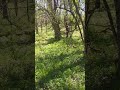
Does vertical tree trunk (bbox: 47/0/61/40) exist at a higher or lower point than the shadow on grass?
higher

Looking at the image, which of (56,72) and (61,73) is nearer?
(61,73)

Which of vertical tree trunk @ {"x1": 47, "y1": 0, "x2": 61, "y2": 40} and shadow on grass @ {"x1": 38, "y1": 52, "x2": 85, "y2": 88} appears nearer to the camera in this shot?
shadow on grass @ {"x1": 38, "y1": 52, "x2": 85, "y2": 88}

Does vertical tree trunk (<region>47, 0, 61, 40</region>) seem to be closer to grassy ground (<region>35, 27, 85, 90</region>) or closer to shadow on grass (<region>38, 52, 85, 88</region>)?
grassy ground (<region>35, 27, 85, 90</region>)

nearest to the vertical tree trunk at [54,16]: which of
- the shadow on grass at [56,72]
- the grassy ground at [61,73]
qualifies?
the grassy ground at [61,73]

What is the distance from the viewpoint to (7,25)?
6164 millimetres

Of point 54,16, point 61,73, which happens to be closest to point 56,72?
point 61,73

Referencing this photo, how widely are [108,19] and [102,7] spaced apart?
0.28m

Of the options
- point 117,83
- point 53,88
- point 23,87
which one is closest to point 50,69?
point 53,88

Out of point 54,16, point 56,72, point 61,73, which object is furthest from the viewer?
point 54,16

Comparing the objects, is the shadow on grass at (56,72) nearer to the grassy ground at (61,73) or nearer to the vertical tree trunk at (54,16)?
the grassy ground at (61,73)

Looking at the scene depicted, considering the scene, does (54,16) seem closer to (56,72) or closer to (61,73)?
(56,72)

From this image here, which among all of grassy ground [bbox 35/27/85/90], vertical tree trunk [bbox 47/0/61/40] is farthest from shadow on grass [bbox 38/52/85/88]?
vertical tree trunk [bbox 47/0/61/40]

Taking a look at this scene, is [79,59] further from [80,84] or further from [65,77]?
[80,84]

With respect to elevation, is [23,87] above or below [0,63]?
below
